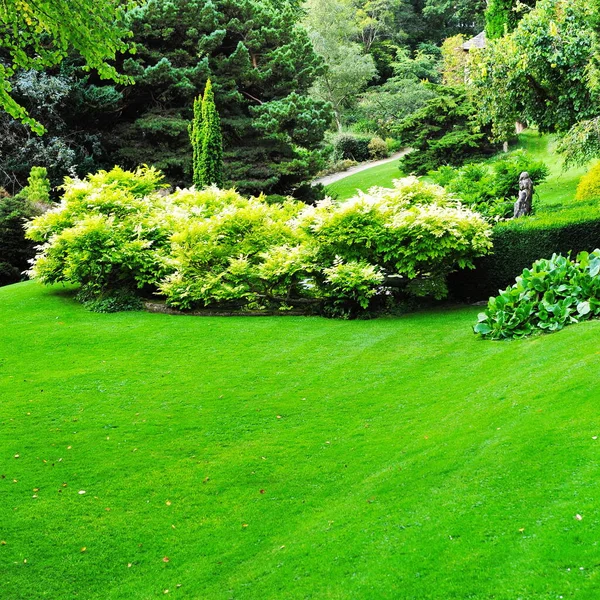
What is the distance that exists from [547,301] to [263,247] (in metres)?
5.63

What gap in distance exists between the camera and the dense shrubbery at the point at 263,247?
11180mm

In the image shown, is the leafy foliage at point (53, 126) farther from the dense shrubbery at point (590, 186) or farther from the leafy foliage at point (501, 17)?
the dense shrubbery at point (590, 186)

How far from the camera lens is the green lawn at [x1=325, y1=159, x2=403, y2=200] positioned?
29.2m

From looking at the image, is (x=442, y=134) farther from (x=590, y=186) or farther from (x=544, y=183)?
(x=590, y=186)

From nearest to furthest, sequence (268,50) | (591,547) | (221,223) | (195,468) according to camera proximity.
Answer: (591,547)
(195,468)
(221,223)
(268,50)

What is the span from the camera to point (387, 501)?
4.85 m

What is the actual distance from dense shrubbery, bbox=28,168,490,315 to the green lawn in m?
15.4

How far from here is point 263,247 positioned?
487 inches

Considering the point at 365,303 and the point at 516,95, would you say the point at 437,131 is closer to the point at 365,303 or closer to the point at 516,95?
the point at 516,95

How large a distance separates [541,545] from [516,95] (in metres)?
15.6

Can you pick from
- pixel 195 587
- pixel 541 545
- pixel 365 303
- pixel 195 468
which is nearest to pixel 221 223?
pixel 365 303

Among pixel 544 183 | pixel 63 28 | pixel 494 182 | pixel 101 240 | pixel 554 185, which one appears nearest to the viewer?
pixel 63 28

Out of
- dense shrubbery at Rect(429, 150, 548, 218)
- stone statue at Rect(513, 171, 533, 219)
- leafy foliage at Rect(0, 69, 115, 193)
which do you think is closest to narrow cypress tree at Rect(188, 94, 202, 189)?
leafy foliage at Rect(0, 69, 115, 193)

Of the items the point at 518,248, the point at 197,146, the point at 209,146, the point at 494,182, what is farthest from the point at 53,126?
the point at 518,248
